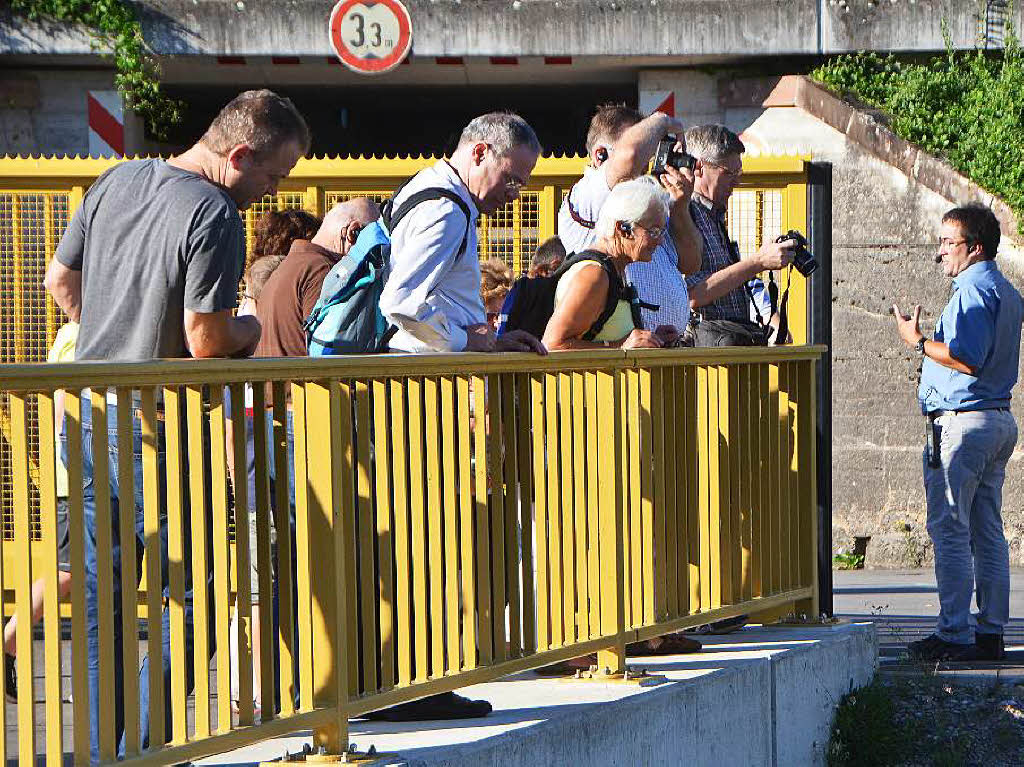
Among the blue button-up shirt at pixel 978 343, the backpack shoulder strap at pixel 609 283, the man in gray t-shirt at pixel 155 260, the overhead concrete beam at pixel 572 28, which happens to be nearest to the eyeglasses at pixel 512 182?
the backpack shoulder strap at pixel 609 283

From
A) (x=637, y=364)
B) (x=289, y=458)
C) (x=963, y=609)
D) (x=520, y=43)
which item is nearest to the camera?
(x=289, y=458)

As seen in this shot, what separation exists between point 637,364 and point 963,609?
2832mm

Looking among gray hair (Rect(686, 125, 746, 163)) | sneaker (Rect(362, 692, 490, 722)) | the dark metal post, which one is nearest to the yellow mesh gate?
the dark metal post

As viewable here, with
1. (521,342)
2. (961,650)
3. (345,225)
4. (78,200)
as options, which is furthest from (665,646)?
(78,200)

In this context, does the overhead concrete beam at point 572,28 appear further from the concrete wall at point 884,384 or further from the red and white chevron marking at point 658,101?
the concrete wall at point 884,384

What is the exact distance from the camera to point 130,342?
4023 millimetres

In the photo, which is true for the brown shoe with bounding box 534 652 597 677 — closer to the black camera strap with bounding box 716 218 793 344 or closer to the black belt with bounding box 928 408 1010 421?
the black camera strap with bounding box 716 218 793 344

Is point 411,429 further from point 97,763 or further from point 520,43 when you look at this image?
point 520,43

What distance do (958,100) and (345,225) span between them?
731 cm

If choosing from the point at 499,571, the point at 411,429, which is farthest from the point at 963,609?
the point at 411,429

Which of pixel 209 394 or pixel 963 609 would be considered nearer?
pixel 209 394

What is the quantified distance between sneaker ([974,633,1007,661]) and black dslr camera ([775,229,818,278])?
1862mm

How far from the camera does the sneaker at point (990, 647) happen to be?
23.9ft

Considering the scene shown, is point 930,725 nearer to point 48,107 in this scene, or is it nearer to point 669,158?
point 669,158
